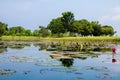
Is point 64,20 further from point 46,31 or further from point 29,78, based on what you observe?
point 29,78

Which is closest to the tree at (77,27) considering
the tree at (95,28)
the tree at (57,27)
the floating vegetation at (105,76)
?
the tree at (57,27)

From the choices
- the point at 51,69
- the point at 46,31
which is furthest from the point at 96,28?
the point at 51,69

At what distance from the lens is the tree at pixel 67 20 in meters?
115

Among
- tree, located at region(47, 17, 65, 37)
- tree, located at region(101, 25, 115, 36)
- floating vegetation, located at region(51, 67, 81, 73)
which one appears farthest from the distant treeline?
floating vegetation, located at region(51, 67, 81, 73)

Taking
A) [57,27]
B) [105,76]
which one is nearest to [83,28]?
[57,27]

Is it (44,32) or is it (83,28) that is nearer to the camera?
(83,28)

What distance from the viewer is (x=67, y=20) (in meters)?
116

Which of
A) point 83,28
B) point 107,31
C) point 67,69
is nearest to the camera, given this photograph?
point 67,69

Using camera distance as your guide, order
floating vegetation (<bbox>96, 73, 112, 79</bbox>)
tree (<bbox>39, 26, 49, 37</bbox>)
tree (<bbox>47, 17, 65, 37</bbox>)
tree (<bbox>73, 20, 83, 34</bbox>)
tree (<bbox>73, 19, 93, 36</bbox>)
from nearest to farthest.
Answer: floating vegetation (<bbox>96, 73, 112, 79</bbox>), tree (<bbox>73, 20, 83, 34</bbox>), tree (<bbox>47, 17, 65, 37</bbox>), tree (<bbox>73, 19, 93, 36</bbox>), tree (<bbox>39, 26, 49, 37</bbox>)

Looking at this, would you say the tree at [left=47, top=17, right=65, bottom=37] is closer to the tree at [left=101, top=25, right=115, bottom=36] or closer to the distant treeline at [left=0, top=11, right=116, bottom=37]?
the distant treeline at [left=0, top=11, right=116, bottom=37]

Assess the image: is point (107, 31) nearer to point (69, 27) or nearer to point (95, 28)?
point (95, 28)

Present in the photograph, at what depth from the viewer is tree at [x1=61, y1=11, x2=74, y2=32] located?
378 ft

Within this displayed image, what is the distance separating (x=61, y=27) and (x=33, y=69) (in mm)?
93442

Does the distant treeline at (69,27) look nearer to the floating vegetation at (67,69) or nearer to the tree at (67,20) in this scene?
the tree at (67,20)
